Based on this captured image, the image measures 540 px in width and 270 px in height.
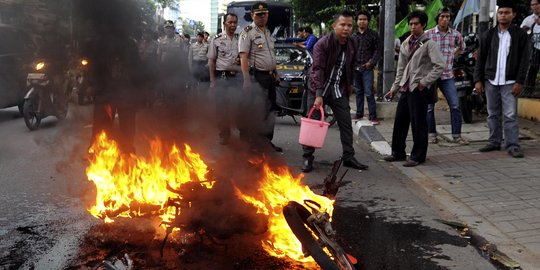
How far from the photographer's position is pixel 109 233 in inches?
166

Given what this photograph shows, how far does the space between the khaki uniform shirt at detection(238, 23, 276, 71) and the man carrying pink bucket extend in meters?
0.81

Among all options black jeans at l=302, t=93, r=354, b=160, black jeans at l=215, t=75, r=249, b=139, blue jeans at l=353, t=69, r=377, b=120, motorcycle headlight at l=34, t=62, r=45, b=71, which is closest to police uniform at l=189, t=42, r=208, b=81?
black jeans at l=215, t=75, r=249, b=139

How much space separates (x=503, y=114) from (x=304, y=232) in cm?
447

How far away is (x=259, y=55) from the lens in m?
6.93

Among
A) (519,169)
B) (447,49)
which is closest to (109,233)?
(519,169)

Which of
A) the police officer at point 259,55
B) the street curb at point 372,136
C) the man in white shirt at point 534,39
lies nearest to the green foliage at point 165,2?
the police officer at point 259,55

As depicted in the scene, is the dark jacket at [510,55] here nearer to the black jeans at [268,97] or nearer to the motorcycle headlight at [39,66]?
the black jeans at [268,97]

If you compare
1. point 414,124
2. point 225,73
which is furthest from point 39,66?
point 414,124

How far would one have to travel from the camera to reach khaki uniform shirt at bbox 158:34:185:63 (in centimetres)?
477

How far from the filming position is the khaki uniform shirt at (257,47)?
687 cm

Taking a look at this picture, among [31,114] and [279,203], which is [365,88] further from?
[279,203]

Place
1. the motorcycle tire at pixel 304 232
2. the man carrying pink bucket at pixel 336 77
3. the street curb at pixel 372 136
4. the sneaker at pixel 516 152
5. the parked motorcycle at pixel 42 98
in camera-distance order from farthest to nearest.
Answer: the street curb at pixel 372 136
the sneaker at pixel 516 152
the man carrying pink bucket at pixel 336 77
the parked motorcycle at pixel 42 98
the motorcycle tire at pixel 304 232

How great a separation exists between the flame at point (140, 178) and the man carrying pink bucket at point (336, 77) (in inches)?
71.9

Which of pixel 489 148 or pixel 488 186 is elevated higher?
pixel 489 148
